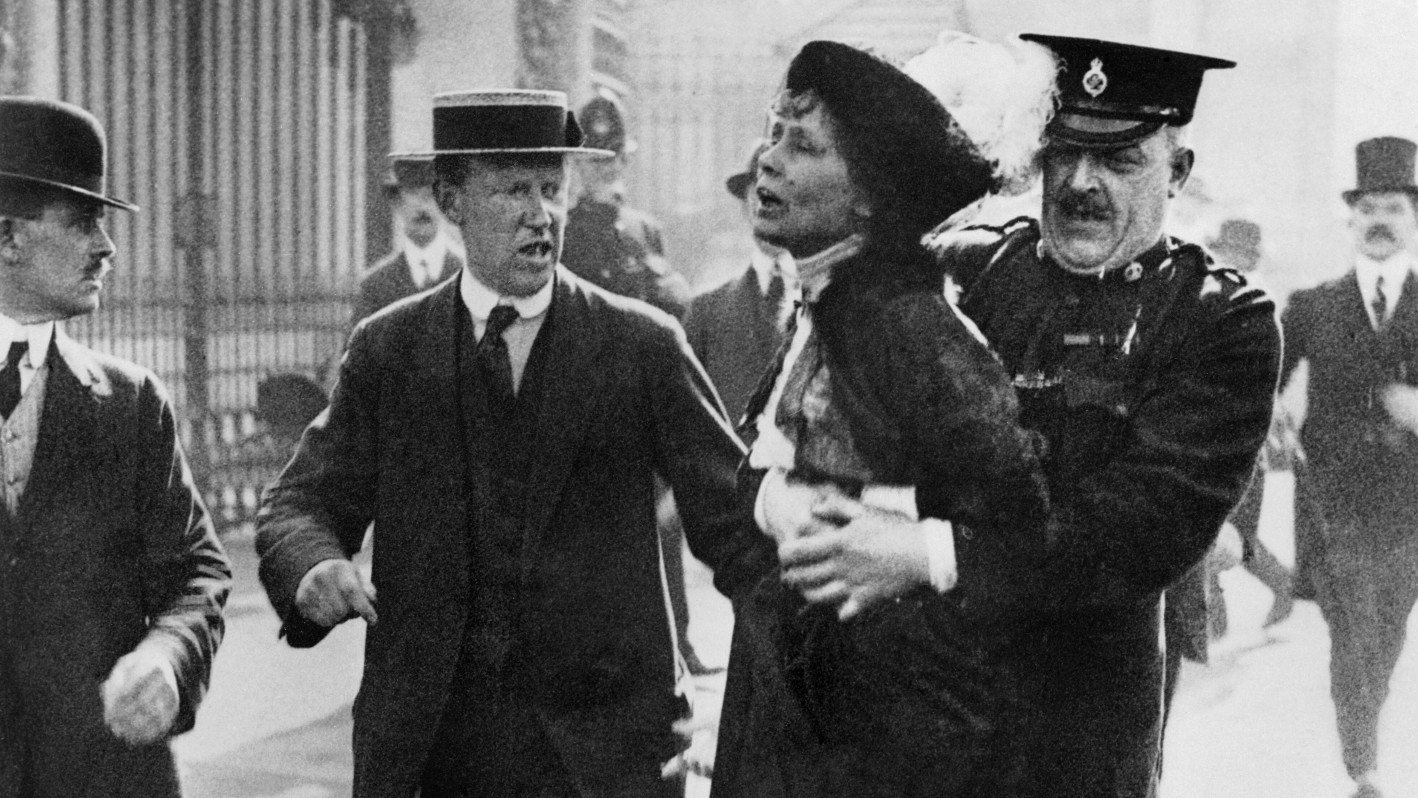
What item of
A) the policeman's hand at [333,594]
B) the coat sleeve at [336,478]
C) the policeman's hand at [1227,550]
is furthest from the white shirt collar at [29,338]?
the policeman's hand at [1227,550]

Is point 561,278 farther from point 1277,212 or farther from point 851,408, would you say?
point 1277,212

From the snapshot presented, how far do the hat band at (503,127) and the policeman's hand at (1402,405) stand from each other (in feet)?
10.9

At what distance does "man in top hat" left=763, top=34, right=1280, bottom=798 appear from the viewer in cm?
255

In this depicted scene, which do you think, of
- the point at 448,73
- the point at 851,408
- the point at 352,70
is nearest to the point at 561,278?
the point at 851,408

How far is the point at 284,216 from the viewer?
371 inches

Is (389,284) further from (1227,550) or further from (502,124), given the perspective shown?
(1227,550)

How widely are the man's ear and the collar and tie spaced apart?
108 cm

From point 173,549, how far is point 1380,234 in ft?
13.1

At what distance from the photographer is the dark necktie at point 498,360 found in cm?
312

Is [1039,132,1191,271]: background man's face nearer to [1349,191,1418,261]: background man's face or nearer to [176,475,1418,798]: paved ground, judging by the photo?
[176,475,1418,798]: paved ground

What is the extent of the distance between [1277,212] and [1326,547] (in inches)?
78.5

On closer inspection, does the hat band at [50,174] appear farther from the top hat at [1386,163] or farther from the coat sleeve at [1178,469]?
the top hat at [1386,163]

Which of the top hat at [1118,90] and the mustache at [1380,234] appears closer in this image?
the top hat at [1118,90]

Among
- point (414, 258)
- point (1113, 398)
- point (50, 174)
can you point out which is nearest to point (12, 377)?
point (50, 174)
